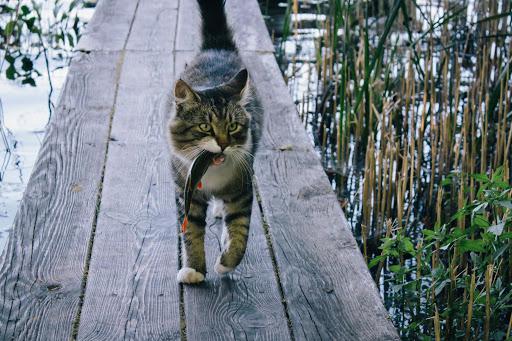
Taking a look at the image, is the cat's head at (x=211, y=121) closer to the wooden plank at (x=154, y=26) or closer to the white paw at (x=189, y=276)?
the white paw at (x=189, y=276)

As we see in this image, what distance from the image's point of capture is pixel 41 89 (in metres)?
5.95

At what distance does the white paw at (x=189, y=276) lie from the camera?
274 centimetres

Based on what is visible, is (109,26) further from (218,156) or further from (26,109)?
(218,156)

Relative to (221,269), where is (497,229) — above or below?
above

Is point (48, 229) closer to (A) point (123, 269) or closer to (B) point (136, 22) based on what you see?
(A) point (123, 269)

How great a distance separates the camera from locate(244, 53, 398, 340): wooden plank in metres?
2.50

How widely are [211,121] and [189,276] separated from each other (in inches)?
21.1

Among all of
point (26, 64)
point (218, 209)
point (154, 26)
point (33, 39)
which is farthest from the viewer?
point (33, 39)

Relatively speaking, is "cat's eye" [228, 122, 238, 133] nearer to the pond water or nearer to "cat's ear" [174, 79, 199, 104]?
"cat's ear" [174, 79, 199, 104]

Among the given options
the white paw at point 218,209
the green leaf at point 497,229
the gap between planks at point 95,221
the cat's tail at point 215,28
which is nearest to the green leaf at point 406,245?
the green leaf at point 497,229

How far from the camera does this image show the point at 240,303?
2658mm

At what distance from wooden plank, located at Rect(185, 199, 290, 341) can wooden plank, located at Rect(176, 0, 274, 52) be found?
2.43 meters

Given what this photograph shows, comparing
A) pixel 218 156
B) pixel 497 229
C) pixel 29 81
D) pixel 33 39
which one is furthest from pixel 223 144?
pixel 33 39

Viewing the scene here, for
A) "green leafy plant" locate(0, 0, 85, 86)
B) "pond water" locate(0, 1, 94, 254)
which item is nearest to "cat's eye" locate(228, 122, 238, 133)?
"pond water" locate(0, 1, 94, 254)
